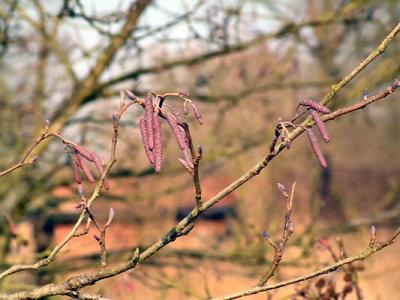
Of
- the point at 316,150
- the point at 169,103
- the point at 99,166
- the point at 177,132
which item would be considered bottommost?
the point at 316,150

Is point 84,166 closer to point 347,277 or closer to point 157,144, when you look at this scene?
point 157,144

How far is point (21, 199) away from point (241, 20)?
2.22m

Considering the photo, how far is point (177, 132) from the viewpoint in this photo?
61.9 inches

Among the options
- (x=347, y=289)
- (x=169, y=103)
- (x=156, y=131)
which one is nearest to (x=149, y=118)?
(x=156, y=131)

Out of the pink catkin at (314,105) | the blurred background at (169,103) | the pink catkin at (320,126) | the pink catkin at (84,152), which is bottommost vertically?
the pink catkin at (320,126)

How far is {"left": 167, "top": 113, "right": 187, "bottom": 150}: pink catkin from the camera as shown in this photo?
5.16 ft

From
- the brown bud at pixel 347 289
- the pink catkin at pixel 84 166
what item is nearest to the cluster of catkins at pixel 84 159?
the pink catkin at pixel 84 166

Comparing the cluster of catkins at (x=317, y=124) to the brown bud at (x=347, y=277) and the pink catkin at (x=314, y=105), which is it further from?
the brown bud at (x=347, y=277)

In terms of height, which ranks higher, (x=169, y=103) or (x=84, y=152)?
(x=169, y=103)

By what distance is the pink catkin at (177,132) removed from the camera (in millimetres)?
1571

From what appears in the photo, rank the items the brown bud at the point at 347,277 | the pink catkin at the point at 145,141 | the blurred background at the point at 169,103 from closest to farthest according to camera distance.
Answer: the pink catkin at the point at 145,141, the brown bud at the point at 347,277, the blurred background at the point at 169,103

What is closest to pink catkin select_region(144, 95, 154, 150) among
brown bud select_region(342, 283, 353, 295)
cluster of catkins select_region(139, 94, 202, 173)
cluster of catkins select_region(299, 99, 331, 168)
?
cluster of catkins select_region(139, 94, 202, 173)

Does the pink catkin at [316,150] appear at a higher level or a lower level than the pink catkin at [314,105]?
lower

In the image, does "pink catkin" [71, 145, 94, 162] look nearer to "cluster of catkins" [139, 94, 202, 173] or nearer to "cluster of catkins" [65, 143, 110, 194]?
"cluster of catkins" [65, 143, 110, 194]
